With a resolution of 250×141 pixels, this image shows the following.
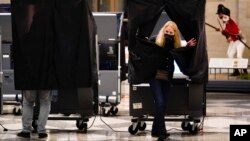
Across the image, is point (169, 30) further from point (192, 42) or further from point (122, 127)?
point (122, 127)

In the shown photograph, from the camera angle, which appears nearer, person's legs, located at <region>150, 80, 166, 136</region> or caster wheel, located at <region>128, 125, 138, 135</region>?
person's legs, located at <region>150, 80, 166, 136</region>

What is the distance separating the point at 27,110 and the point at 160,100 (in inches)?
85.2

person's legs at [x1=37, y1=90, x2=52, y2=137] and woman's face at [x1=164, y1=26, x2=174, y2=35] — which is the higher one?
woman's face at [x1=164, y1=26, x2=174, y2=35]

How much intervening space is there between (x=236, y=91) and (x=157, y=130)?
30.4 feet

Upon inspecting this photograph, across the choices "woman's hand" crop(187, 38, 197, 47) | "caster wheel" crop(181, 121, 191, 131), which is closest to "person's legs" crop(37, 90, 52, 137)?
"woman's hand" crop(187, 38, 197, 47)

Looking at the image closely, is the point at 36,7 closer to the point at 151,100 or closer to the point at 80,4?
the point at 80,4

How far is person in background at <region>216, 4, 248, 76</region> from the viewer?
65.3 feet

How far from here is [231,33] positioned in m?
20.4

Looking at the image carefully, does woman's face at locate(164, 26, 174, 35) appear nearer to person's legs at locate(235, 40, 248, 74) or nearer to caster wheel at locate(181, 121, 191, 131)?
caster wheel at locate(181, 121, 191, 131)

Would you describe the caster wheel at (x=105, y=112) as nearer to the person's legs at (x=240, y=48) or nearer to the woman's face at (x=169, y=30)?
the woman's face at (x=169, y=30)

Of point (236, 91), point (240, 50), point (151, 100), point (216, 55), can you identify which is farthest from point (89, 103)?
point (216, 55)

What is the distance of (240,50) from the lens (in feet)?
67.9

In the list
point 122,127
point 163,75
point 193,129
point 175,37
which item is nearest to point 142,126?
point 122,127

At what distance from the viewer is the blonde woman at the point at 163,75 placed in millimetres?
9992
